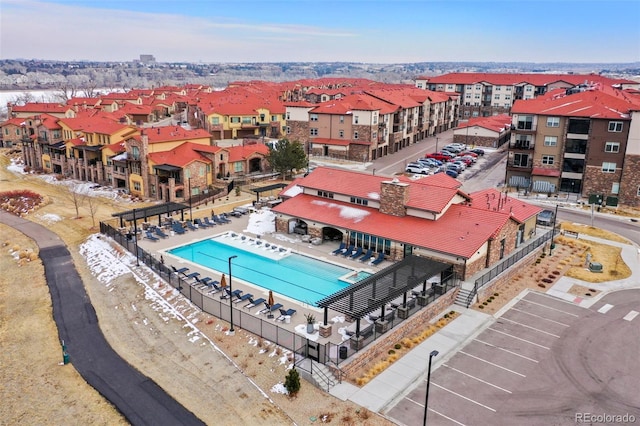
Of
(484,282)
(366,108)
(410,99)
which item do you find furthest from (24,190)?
(410,99)

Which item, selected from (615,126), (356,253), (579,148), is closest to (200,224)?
(356,253)

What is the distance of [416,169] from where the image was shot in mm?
79125

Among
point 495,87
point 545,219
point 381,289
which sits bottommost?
point 545,219

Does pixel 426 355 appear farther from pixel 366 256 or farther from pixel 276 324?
pixel 366 256

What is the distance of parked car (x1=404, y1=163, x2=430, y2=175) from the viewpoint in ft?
257

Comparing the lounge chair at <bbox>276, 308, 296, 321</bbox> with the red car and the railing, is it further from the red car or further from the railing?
the red car

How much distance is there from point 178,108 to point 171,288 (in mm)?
101969

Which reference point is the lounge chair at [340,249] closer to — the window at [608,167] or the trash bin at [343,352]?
the trash bin at [343,352]

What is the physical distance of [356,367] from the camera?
27.1m

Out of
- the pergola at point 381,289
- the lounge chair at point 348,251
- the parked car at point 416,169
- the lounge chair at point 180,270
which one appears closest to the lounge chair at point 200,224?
the lounge chair at point 180,270

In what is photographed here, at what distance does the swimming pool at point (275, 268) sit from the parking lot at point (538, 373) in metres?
11.6

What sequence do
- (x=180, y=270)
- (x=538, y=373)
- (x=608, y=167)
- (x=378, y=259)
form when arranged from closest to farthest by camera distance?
(x=538, y=373), (x=180, y=270), (x=378, y=259), (x=608, y=167)

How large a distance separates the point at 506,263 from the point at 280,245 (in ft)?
64.5

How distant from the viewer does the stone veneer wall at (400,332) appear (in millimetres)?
27078
